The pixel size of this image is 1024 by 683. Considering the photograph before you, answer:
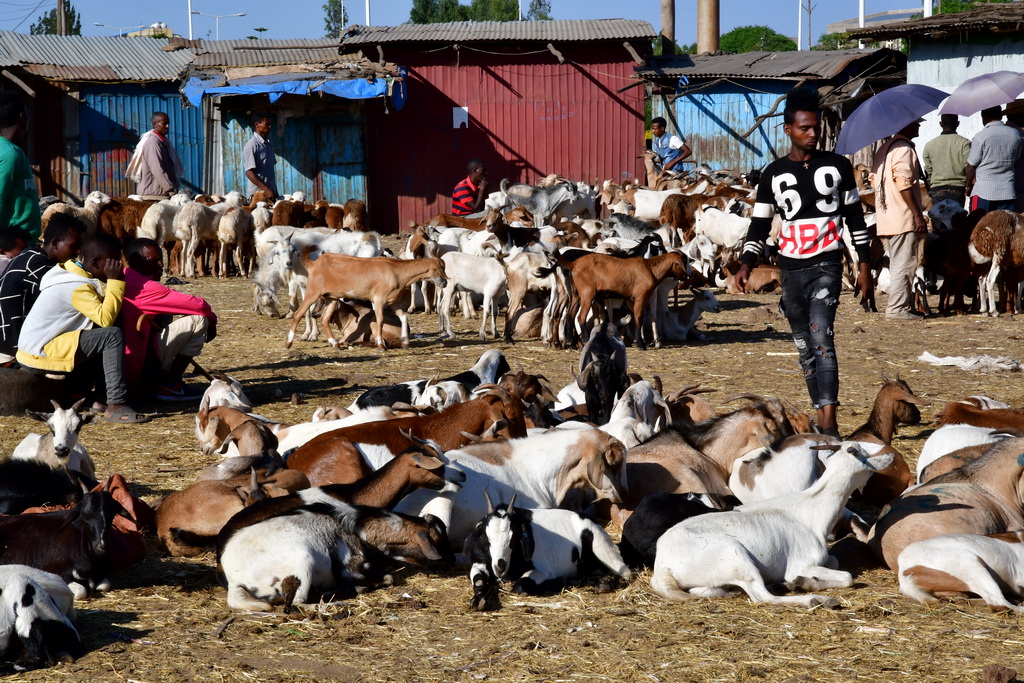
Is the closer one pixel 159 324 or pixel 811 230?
pixel 811 230

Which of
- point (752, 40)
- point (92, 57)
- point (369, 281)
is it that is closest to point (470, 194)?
point (369, 281)

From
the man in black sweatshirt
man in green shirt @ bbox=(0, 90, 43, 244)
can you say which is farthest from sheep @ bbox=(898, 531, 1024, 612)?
man in green shirt @ bbox=(0, 90, 43, 244)

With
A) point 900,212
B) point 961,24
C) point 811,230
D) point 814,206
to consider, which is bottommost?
point 811,230

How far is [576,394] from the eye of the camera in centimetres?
758

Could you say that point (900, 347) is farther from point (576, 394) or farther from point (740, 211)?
point (740, 211)

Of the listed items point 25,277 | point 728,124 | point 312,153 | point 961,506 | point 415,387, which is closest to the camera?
point 961,506

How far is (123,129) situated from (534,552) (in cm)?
2187

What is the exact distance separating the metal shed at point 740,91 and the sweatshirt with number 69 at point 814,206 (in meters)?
16.6

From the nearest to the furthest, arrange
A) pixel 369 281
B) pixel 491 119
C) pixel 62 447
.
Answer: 1. pixel 62 447
2. pixel 369 281
3. pixel 491 119

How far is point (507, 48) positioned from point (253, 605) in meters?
21.4

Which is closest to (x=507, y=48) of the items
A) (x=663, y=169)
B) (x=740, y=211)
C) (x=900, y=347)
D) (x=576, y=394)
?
(x=663, y=169)

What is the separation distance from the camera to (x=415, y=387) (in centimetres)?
735

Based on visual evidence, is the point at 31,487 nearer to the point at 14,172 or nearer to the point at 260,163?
the point at 14,172

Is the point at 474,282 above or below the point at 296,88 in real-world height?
below
